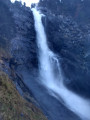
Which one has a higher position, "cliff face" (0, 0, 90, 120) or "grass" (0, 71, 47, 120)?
"cliff face" (0, 0, 90, 120)

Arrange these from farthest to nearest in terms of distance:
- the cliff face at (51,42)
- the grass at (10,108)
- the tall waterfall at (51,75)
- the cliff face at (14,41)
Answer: the cliff face at (51,42) < the tall waterfall at (51,75) < the cliff face at (14,41) < the grass at (10,108)

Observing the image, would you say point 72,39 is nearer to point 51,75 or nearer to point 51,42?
point 51,42

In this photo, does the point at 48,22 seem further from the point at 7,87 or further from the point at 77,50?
the point at 7,87

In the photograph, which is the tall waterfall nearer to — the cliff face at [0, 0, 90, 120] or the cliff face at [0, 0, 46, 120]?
the cliff face at [0, 0, 90, 120]

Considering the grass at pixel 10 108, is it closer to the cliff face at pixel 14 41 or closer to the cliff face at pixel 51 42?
the cliff face at pixel 14 41

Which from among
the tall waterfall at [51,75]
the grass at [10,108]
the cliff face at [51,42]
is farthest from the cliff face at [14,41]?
the tall waterfall at [51,75]

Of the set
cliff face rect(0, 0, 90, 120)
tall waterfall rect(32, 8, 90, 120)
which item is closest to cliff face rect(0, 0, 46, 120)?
cliff face rect(0, 0, 90, 120)

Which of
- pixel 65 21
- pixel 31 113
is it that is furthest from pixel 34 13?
pixel 31 113

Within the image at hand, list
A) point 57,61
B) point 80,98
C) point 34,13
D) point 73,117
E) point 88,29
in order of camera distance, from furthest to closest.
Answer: point 34,13, point 88,29, point 57,61, point 80,98, point 73,117
